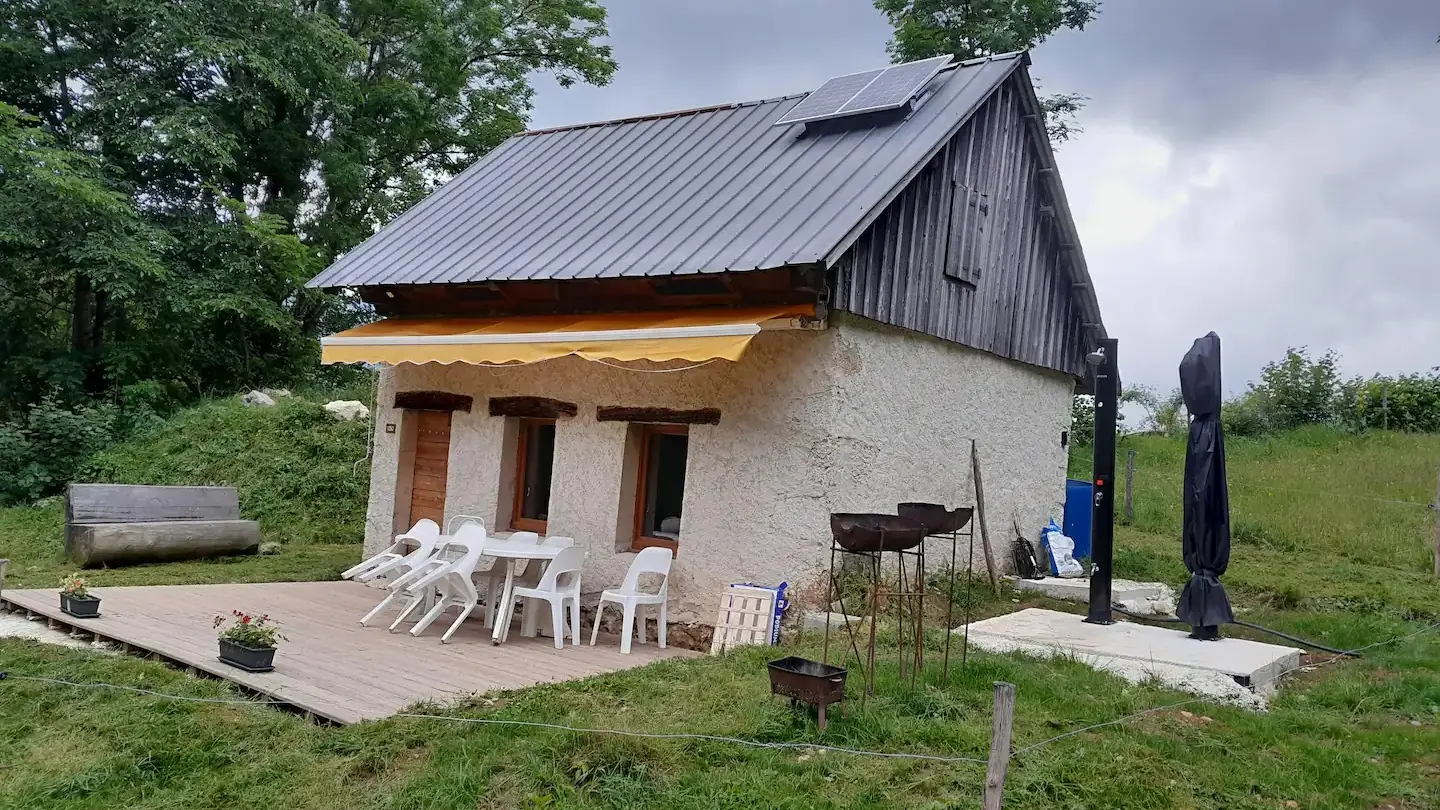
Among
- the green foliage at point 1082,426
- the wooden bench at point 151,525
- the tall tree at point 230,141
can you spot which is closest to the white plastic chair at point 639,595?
the wooden bench at point 151,525

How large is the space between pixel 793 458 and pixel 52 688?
5.33 metres

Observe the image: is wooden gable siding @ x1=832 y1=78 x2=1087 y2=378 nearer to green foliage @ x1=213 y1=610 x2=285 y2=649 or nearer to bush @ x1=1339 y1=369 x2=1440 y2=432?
green foliage @ x1=213 y1=610 x2=285 y2=649

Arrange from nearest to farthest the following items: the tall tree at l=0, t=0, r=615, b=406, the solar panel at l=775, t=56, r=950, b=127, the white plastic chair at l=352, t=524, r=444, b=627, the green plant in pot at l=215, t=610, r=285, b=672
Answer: the green plant in pot at l=215, t=610, r=285, b=672
the white plastic chair at l=352, t=524, r=444, b=627
the solar panel at l=775, t=56, r=950, b=127
the tall tree at l=0, t=0, r=615, b=406

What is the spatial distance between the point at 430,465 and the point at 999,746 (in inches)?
326

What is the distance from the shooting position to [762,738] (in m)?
4.93

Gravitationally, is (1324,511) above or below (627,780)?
above

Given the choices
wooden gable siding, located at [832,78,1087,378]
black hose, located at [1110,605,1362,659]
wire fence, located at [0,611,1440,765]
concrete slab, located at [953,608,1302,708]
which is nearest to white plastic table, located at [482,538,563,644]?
wire fence, located at [0,611,1440,765]

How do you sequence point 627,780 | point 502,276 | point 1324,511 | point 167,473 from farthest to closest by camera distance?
point 167,473 → point 1324,511 → point 502,276 → point 627,780

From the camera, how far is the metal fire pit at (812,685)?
4891mm

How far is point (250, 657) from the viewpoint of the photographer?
251 inches

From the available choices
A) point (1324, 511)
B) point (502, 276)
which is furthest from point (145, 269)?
point (1324, 511)

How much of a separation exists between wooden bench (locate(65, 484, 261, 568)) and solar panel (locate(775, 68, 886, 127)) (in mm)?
8541

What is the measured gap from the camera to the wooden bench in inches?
445

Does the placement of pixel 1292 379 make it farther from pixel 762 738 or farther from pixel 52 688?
pixel 52 688
